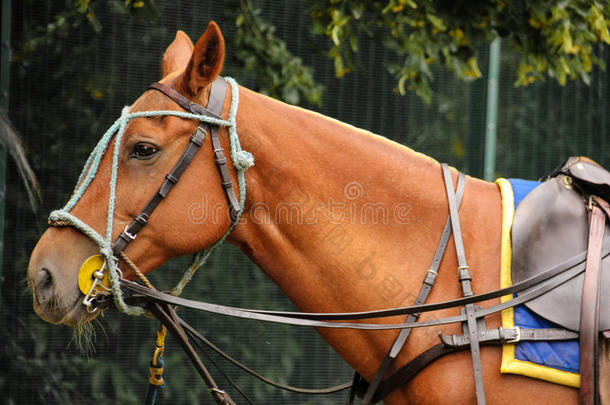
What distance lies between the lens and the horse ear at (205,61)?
6.22 ft

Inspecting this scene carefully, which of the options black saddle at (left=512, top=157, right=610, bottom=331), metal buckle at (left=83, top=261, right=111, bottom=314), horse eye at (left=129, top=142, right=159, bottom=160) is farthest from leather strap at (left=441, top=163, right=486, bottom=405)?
metal buckle at (left=83, top=261, right=111, bottom=314)

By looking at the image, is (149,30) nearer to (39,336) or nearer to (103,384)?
(39,336)

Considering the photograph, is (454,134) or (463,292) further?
(454,134)

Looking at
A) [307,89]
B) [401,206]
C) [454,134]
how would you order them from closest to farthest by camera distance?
[401,206]
[307,89]
[454,134]

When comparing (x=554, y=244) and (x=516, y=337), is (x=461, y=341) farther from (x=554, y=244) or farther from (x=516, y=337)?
(x=554, y=244)

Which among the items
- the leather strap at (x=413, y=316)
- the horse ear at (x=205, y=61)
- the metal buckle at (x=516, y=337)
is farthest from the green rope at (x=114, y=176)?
the metal buckle at (x=516, y=337)

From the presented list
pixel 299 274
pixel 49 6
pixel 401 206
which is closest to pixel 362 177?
pixel 401 206

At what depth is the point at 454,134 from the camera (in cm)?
495

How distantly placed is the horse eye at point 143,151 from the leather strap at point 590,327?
1403 millimetres

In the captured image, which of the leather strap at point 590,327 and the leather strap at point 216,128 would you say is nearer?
the leather strap at point 590,327

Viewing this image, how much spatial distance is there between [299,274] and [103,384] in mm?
2816

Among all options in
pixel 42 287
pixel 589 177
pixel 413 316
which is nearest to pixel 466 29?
pixel 589 177

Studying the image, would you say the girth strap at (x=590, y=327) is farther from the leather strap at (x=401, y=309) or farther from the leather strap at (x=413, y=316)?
the leather strap at (x=413, y=316)

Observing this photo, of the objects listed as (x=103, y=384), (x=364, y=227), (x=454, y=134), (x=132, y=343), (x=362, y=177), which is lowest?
(x=103, y=384)
